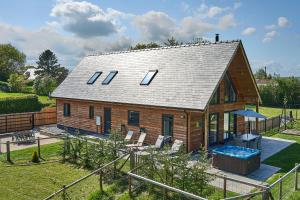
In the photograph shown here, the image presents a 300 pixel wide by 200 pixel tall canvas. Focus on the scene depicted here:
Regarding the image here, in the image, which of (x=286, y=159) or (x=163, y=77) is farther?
(x=163, y=77)

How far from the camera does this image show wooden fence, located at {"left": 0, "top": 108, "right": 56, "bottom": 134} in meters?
23.7

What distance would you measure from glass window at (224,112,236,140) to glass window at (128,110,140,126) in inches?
218

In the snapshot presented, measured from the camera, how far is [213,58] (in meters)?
17.3

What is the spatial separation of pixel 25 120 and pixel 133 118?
1071cm

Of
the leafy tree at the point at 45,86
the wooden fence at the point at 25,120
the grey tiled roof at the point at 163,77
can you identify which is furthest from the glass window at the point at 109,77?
the leafy tree at the point at 45,86

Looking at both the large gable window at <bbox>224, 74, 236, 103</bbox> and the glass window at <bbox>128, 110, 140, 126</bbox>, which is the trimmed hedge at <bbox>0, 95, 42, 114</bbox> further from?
the large gable window at <bbox>224, 74, 236, 103</bbox>

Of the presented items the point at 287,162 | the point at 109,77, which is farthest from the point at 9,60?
the point at 287,162

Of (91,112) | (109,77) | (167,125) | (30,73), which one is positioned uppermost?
(30,73)

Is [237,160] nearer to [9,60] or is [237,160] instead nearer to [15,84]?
[15,84]

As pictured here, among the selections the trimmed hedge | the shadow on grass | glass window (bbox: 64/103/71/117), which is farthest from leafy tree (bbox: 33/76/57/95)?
the shadow on grass

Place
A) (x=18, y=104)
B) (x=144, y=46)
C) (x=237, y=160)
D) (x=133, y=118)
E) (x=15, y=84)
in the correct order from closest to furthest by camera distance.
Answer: (x=237, y=160) < (x=133, y=118) < (x=18, y=104) < (x=15, y=84) < (x=144, y=46)

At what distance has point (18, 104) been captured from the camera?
31203 mm

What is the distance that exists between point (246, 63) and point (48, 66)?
70.2m

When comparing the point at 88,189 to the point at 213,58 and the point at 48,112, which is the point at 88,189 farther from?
the point at 48,112
